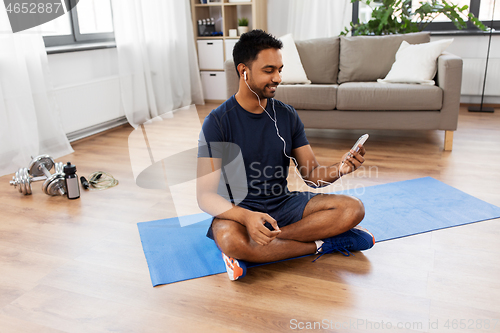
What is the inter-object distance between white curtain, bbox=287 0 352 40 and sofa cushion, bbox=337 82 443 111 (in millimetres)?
1932

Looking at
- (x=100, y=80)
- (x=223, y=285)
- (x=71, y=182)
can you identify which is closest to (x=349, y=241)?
(x=223, y=285)

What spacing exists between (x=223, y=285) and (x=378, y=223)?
0.84 metres

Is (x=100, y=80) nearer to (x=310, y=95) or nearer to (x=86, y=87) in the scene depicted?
(x=86, y=87)

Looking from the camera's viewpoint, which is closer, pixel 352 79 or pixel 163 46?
pixel 352 79

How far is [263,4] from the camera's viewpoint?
208 inches

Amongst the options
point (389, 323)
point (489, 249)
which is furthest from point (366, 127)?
point (389, 323)

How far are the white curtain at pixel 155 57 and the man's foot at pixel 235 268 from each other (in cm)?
288

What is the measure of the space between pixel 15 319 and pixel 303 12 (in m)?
4.52

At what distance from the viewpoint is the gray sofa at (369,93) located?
3148mm

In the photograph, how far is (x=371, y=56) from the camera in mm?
3709

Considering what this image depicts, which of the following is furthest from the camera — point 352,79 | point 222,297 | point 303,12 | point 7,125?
point 303,12

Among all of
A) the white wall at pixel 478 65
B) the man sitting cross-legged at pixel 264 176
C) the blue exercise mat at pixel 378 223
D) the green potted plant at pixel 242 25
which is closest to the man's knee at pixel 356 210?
the man sitting cross-legged at pixel 264 176

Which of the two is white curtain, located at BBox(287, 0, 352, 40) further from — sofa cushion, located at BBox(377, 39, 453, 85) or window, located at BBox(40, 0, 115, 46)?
window, located at BBox(40, 0, 115, 46)

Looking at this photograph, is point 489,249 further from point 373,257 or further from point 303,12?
point 303,12
